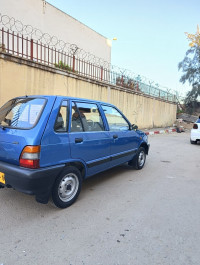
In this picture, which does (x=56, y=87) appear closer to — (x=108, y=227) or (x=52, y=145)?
(x=52, y=145)

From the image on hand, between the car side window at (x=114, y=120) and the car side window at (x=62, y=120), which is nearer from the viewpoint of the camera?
the car side window at (x=62, y=120)

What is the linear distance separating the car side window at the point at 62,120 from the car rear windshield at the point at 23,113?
261 millimetres

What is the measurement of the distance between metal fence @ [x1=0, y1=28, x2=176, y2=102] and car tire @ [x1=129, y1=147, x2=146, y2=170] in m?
4.96

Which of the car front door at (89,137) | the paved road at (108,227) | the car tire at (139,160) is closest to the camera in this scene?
the paved road at (108,227)

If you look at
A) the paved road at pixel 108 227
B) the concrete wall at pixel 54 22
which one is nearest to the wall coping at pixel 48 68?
the paved road at pixel 108 227

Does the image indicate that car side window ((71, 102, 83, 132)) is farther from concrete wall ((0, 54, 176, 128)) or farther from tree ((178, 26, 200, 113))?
tree ((178, 26, 200, 113))

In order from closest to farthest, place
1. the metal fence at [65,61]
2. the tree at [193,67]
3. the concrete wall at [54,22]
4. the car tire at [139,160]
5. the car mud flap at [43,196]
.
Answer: the car mud flap at [43,196] < the car tire at [139,160] < the metal fence at [65,61] < the concrete wall at [54,22] < the tree at [193,67]

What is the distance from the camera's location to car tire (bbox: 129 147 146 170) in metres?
4.95

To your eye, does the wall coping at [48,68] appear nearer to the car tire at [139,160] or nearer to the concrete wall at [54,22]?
the car tire at [139,160]

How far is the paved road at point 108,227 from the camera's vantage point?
6.63 feet

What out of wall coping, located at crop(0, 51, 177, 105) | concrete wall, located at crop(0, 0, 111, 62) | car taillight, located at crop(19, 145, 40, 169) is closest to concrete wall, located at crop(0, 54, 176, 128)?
wall coping, located at crop(0, 51, 177, 105)

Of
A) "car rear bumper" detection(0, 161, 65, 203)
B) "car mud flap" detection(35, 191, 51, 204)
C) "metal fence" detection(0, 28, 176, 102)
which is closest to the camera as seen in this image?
"car rear bumper" detection(0, 161, 65, 203)

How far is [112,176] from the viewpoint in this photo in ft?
14.9

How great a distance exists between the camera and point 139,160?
509 centimetres
